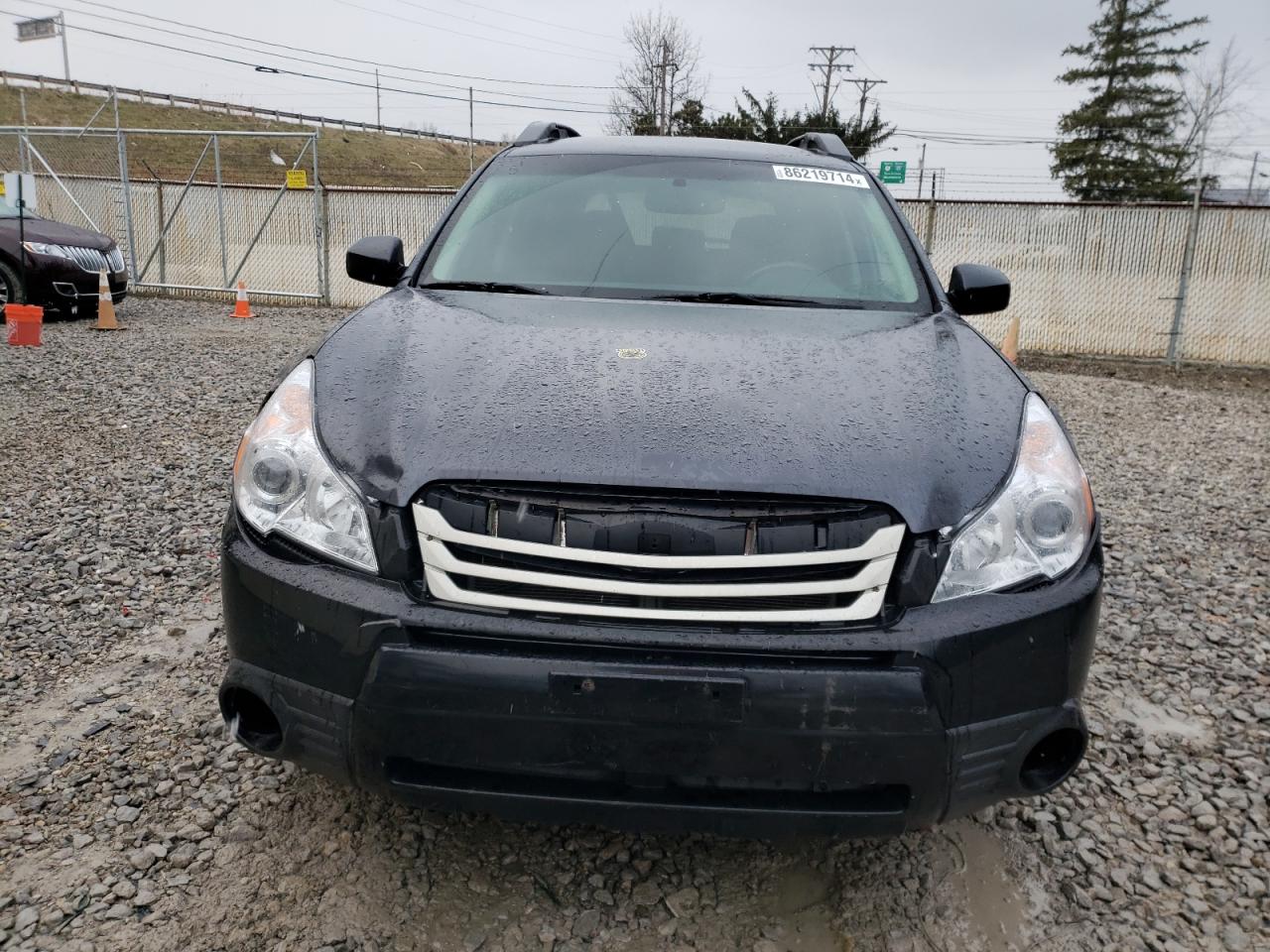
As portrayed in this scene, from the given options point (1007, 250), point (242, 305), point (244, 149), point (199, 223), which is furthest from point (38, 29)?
point (1007, 250)

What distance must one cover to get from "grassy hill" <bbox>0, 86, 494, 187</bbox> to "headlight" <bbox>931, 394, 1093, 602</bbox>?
130ft

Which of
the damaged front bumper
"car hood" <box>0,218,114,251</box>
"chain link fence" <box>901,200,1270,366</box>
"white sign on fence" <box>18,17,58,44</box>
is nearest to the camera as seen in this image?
the damaged front bumper

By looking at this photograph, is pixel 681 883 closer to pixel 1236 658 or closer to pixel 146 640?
pixel 146 640

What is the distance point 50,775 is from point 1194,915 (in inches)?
108

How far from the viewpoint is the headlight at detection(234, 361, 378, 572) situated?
6.14 feet

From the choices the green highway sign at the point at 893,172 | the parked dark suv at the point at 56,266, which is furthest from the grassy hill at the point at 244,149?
the parked dark suv at the point at 56,266

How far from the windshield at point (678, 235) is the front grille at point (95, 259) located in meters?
9.79

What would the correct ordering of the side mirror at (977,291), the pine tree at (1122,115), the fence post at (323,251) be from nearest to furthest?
the side mirror at (977,291)
the fence post at (323,251)
the pine tree at (1122,115)

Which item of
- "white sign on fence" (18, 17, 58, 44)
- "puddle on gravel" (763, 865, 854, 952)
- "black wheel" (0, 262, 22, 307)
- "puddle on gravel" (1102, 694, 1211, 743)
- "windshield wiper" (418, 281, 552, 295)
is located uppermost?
"white sign on fence" (18, 17, 58, 44)

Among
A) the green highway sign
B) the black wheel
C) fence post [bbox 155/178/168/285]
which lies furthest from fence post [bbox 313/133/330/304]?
the green highway sign

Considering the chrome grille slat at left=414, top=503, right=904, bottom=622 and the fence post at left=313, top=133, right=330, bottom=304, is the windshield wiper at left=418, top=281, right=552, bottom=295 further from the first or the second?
the fence post at left=313, top=133, right=330, bottom=304

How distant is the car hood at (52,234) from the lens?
10.7 meters

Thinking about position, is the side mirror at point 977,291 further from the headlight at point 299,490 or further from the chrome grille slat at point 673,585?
the headlight at point 299,490

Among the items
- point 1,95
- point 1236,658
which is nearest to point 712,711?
point 1236,658
